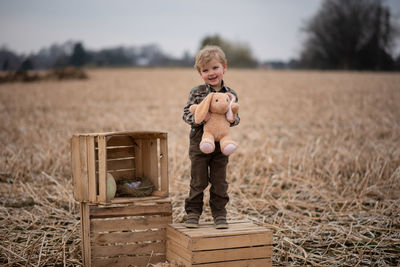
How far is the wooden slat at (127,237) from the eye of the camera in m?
3.30

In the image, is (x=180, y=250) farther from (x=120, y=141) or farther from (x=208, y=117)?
(x=120, y=141)

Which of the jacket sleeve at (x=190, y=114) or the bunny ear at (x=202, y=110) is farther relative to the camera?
the jacket sleeve at (x=190, y=114)

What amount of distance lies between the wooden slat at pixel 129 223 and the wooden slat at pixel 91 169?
0.23 m

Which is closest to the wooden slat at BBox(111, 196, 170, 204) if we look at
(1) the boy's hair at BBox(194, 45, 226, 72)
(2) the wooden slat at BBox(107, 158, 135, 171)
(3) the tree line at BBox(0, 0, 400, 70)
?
(2) the wooden slat at BBox(107, 158, 135, 171)

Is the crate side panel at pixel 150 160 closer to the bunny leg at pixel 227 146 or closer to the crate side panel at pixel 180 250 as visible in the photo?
the crate side panel at pixel 180 250

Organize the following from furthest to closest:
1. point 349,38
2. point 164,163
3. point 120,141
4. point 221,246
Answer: point 349,38 < point 120,141 < point 164,163 < point 221,246

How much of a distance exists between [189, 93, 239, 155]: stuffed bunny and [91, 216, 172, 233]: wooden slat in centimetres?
69

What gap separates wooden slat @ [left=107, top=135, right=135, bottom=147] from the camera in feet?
12.0

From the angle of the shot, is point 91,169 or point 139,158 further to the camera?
point 139,158

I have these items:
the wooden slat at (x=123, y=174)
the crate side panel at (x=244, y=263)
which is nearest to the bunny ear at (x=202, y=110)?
the wooden slat at (x=123, y=174)

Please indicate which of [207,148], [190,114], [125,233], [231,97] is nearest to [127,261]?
[125,233]

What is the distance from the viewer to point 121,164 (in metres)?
3.73

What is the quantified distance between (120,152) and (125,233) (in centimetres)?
72

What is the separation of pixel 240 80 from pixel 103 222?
19558 millimetres
